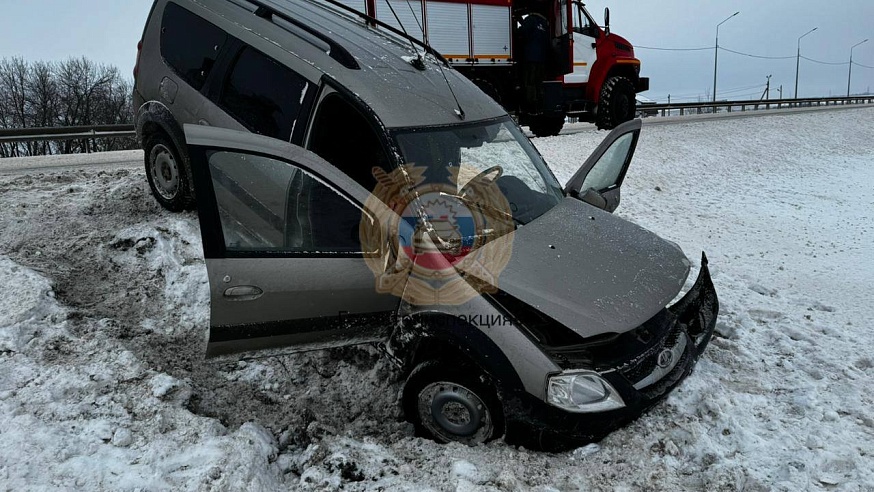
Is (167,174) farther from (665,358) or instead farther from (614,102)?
(614,102)

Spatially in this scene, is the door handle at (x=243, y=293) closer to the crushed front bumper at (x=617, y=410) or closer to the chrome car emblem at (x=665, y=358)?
the crushed front bumper at (x=617, y=410)

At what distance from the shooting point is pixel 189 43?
5402 mm

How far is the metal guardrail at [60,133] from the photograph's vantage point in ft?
44.9

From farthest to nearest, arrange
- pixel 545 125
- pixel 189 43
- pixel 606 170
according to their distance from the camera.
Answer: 1. pixel 545 125
2. pixel 189 43
3. pixel 606 170

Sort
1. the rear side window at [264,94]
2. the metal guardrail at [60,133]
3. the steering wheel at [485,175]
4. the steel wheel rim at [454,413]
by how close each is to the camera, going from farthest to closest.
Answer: the metal guardrail at [60,133] → the rear side window at [264,94] → the steering wheel at [485,175] → the steel wheel rim at [454,413]

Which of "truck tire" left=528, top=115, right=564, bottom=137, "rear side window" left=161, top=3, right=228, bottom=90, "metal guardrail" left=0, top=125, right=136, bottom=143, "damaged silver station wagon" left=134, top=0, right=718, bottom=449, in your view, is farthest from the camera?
"truck tire" left=528, top=115, right=564, bottom=137

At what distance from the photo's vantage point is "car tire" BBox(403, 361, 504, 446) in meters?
3.23

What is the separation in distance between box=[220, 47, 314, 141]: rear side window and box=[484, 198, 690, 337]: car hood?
6.56 ft

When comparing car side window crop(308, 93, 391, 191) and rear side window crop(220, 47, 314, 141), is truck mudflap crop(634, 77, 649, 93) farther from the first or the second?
car side window crop(308, 93, 391, 191)

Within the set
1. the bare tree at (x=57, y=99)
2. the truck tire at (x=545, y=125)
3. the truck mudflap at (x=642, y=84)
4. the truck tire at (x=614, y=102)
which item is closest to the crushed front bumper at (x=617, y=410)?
the truck tire at (x=614, y=102)

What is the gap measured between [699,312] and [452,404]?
1.92 m

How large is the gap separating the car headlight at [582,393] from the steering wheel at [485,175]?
4.26 ft

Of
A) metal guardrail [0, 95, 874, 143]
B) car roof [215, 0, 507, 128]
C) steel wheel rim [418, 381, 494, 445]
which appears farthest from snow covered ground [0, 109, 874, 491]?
metal guardrail [0, 95, 874, 143]

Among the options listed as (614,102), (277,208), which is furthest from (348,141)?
(614,102)
